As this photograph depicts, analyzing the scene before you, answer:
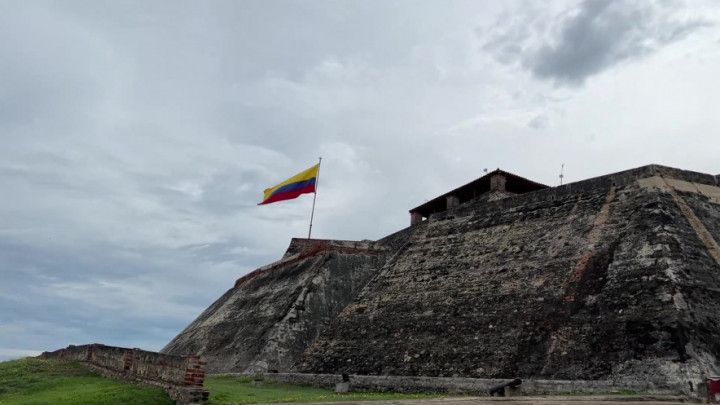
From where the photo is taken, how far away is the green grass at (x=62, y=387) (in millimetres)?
9344

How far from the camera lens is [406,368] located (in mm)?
12031

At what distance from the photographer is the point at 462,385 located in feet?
34.2

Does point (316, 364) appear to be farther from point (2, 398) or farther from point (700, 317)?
point (700, 317)

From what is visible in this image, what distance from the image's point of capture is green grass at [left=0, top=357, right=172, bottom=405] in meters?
9.34

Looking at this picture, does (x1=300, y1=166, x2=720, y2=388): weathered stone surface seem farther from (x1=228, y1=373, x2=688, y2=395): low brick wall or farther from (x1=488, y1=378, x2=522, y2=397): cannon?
(x1=488, y1=378, x2=522, y2=397): cannon

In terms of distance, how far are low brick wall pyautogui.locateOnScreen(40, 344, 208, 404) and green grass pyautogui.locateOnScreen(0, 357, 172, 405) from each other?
21 cm

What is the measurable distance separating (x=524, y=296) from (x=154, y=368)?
7.07m

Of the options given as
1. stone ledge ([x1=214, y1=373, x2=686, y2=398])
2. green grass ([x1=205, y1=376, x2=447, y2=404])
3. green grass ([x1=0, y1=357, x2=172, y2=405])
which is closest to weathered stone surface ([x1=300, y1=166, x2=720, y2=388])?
stone ledge ([x1=214, y1=373, x2=686, y2=398])

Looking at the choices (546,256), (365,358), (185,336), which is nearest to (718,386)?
(546,256)

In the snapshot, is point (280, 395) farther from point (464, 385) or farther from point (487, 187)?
→ point (487, 187)

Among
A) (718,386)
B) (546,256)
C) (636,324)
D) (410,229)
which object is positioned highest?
(410,229)

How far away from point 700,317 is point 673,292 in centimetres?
54

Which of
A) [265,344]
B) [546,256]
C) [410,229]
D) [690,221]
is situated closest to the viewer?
[690,221]

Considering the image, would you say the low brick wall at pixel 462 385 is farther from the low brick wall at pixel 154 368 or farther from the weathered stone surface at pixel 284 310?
the low brick wall at pixel 154 368
